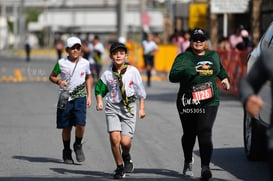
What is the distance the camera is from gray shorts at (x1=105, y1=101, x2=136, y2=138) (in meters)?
9.92

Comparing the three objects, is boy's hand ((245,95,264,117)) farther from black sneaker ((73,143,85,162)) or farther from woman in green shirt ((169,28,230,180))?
black sneaker ((73,143,85,162))

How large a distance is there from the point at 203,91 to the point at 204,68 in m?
0.25

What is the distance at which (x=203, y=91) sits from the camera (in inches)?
383

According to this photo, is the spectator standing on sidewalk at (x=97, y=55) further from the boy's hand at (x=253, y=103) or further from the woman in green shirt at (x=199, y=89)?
the boy's hand at (x=253, y=103)

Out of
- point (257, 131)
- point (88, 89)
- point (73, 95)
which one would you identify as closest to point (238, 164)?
point (257, 131)

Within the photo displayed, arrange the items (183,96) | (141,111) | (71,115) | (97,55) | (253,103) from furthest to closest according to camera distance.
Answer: (97,55) < (71,115) < (141,111) < (183,96) < (253,103)

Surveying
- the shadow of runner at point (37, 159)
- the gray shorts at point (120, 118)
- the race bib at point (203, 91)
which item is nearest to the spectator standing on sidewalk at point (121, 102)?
the gray shorts at point (120, 118)

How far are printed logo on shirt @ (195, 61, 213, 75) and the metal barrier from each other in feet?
38.0

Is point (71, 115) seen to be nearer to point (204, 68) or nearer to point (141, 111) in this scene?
point (141, 111)

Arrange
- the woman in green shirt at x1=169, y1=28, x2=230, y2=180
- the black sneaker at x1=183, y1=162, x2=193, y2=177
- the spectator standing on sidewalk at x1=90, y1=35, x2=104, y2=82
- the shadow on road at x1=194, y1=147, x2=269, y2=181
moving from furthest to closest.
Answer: the spectator standing on sidewalk at x1=90, y1=35, x2=104, y2=82
the shadow on road at x1=194, y1=147, x2=269, y2=181
the black sneaker at x1=183, y1=162, x2=193, y2=177
the woman in green shirt at x1=169, y1=28, x2=230, y2=180

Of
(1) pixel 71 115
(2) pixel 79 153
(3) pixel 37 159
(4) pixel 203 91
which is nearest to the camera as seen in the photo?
(4) pixel 203 91

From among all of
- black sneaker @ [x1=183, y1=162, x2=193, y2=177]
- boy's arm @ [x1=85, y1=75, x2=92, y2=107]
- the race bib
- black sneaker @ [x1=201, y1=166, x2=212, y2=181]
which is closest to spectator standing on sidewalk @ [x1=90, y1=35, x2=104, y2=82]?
boy's arm @ [x1=85, y1=75, x2=92, y2=107]

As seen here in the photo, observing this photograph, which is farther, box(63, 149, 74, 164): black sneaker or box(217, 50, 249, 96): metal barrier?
box(217, 50, 249, 96): metal barrier

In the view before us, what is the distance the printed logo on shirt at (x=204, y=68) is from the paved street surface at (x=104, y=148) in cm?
119
